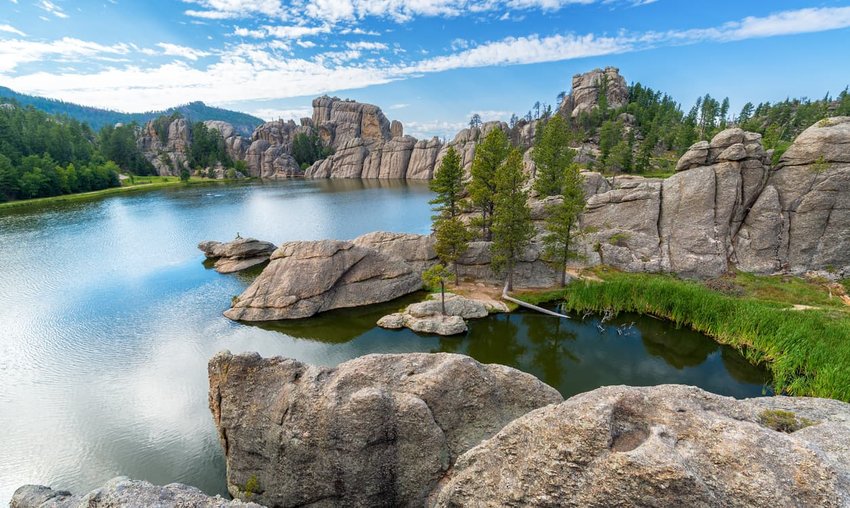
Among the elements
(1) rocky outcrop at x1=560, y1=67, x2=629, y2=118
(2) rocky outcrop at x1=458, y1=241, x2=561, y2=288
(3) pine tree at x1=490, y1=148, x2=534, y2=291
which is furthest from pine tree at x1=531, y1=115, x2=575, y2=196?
(1) rocky outcrop at x1=560, y1=67, x2=629, y2=118

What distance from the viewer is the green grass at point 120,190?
86887 mm

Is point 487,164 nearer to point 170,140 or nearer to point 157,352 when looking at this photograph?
point 157,352

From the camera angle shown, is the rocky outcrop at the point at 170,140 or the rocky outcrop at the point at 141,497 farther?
the rocky outcrop at the point at 170,140

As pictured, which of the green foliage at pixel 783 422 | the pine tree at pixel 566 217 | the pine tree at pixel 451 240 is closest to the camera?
the green foliage at pixel 783 422

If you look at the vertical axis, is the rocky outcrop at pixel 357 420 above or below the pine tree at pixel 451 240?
below

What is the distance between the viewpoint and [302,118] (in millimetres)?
199500

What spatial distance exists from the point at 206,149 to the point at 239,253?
141 m

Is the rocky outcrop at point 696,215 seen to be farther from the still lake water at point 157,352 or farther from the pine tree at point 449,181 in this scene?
the pine tree at point 449,181

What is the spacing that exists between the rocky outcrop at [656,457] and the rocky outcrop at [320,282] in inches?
1075

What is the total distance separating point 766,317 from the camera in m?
25.7

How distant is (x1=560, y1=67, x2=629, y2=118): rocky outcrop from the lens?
139250 millimetres

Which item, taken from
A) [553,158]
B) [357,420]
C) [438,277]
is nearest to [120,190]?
[553,158]

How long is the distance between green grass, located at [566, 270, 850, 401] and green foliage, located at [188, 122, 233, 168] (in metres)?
165

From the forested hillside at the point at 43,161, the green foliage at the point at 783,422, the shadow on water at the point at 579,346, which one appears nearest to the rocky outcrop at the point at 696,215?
the shadow on water at the point at 579,346
